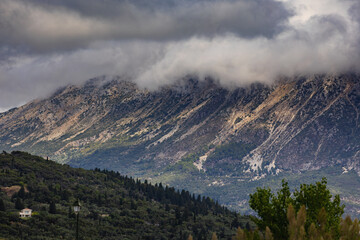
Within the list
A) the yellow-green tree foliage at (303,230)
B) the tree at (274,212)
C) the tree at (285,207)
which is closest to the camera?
the yellow-green tree foliage at (303,230)

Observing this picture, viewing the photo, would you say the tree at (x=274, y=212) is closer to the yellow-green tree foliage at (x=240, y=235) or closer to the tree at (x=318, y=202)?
the tree at (x=318, y=202)

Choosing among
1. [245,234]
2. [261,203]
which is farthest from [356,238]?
[261,203]

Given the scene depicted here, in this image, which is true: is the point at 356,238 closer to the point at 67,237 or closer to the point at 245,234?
the point at 245,234

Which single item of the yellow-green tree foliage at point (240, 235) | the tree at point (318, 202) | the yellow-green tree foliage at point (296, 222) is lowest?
the yellow-green tree foliage at point (240, 235)

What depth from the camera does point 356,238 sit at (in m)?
54.9

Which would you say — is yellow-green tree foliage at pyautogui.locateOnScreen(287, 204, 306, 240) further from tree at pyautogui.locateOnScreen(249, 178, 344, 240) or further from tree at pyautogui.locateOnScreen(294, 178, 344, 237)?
tree at pyautogui.locateOnScreen(294, 178, 344, 237)

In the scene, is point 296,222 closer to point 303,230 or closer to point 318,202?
point 303,230

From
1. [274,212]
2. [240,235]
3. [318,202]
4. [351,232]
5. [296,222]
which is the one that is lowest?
[240,235]

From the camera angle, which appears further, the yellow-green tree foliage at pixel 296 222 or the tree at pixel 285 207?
the tree at pixel 285 207

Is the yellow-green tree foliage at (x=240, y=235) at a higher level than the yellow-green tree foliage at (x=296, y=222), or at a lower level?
lower

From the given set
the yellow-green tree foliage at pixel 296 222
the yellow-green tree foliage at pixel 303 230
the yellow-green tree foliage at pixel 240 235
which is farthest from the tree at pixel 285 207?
the yellow-green tree foliage at pixel 240 235

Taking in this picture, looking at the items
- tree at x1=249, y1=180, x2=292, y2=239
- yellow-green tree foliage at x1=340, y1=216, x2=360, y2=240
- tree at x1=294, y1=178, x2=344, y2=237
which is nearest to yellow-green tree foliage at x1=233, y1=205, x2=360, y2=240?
yellow-green tree foliage at x1=340, y1=216, x2=360, y2=240

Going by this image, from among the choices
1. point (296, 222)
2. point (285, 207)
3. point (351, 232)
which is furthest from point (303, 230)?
point (285, 207)

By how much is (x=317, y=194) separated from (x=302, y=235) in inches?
640
